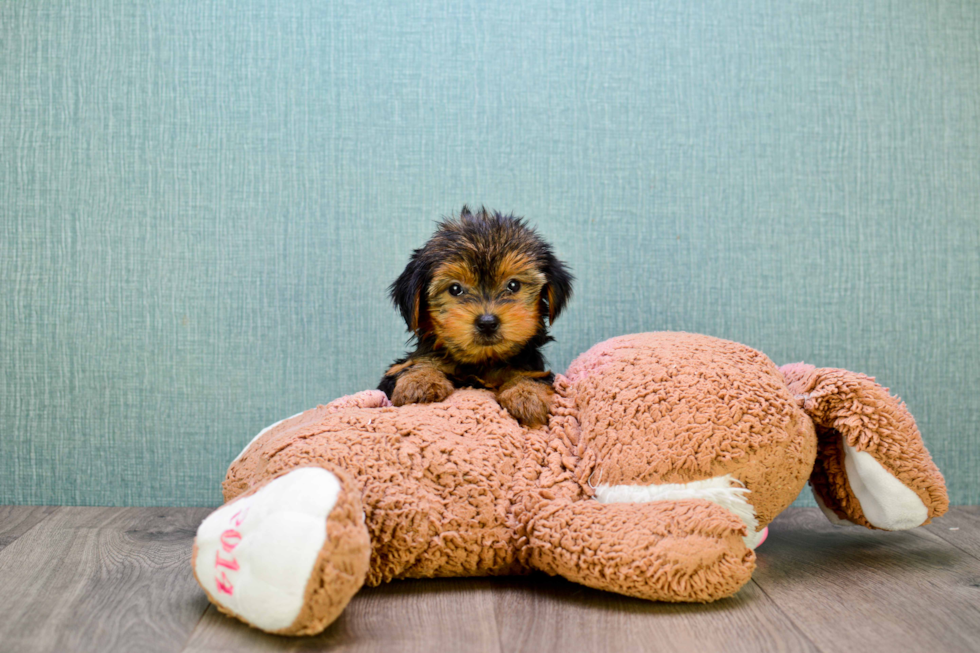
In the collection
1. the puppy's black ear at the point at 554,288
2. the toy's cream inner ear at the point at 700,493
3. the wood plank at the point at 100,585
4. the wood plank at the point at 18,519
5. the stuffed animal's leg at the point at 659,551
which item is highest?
the puppy's black ear at the point at 554,288

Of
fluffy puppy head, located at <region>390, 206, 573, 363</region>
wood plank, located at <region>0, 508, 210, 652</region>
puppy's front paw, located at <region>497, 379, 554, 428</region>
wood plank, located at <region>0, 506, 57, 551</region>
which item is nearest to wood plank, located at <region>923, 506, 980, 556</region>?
puppy's front paw, located at <region>497, 379, 554, 428</region>

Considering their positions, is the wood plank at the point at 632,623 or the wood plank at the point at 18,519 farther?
the wood plank at the point at 18,519

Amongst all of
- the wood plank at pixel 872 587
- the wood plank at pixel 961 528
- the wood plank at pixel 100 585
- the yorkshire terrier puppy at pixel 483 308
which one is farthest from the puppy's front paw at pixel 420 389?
the wood plank at pixel 961 528

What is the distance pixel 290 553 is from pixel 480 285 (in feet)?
2.82

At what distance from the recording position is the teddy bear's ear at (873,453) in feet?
5.73

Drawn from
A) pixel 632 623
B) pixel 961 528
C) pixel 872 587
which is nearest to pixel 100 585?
pixel 632 623

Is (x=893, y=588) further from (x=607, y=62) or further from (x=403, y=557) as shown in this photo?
(x=607, y=62)

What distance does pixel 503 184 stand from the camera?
2543mm

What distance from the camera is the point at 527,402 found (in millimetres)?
1849

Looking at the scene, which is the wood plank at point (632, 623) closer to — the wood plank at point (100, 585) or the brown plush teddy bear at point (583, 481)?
the brown plush teddy bear at point (583, 481)

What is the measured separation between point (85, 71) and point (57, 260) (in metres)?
0.63

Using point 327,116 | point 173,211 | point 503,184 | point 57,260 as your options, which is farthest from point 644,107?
point 57,260

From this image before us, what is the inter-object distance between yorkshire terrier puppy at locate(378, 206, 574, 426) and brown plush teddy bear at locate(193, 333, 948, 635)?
70mm

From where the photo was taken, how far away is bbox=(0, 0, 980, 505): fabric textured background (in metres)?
2.49
